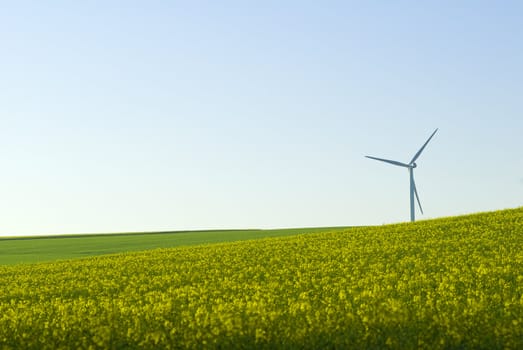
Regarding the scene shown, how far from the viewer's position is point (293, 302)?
1570 cm

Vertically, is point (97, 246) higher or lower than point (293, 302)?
higher

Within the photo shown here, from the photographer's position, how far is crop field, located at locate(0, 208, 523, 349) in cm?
1219

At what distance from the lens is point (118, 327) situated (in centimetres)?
1376

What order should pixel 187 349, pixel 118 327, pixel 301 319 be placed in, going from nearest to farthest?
pixel 187 349 → pixel 301 319 → pixel 118 327

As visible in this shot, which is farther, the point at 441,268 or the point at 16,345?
the point at 441,268

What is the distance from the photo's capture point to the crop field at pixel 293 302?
40.0 feet

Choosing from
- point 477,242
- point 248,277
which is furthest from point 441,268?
point 477,242

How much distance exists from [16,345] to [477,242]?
23416 millimetres

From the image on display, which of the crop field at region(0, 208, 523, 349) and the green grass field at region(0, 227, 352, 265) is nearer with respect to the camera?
the crop field at region(0, 208, 523, 349)

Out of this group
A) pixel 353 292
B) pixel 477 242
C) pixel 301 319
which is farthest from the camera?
pixel 477 242

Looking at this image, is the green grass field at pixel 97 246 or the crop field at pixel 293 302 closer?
the crop field at pixel 293 302

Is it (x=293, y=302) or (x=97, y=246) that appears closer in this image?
(x=293, y=302)

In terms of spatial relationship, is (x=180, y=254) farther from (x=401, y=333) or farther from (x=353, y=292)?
(x=401, y=333)

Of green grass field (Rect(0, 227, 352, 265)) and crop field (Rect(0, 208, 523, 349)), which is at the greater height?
green grass field (Rect(0, 227, 352, 265))
